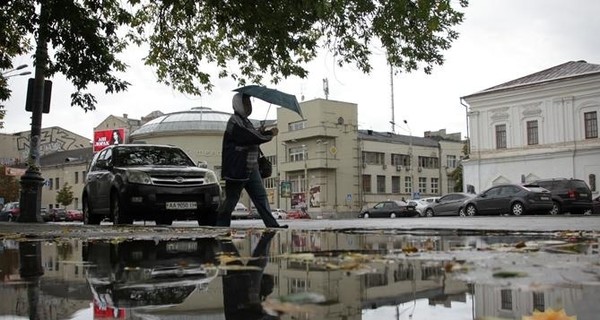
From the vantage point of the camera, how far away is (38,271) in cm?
387

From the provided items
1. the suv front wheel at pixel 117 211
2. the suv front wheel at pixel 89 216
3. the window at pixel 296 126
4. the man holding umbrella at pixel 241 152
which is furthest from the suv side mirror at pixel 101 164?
the window at pixel 296 126

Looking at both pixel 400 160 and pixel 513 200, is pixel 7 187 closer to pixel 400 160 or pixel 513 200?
pixel 400 160

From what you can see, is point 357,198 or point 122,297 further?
point 357,198

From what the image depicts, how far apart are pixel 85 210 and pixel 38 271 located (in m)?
9.64

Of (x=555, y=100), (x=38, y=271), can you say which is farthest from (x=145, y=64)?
(x=555, y=100)

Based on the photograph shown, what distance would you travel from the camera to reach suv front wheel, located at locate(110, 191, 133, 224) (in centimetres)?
1072

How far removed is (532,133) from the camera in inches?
1892

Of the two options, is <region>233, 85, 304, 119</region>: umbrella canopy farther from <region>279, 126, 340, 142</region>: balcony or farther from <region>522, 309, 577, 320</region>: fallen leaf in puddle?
<region>279, 126, 340, 142</region>: balcony

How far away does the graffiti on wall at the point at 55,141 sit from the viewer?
9263 cm

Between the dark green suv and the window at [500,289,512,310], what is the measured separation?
2845 cm

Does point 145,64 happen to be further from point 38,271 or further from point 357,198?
point 357,198

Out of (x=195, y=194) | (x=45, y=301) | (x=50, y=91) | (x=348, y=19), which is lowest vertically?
(x=45, y=301)

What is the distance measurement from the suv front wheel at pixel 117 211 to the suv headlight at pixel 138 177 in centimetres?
44

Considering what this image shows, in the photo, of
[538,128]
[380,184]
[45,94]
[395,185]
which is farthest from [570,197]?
[395,185]
